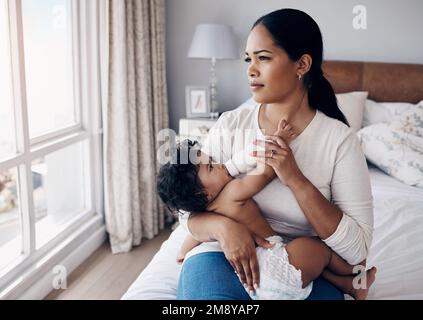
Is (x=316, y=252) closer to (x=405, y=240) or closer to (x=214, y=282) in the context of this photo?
(x=214, y=282)

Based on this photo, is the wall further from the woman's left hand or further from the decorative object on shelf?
the woman's left hand

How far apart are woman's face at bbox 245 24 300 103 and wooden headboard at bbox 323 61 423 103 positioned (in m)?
1.82

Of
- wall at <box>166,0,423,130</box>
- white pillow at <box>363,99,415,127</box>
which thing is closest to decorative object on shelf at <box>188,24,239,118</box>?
wall at <box>166,0,423,130</box>

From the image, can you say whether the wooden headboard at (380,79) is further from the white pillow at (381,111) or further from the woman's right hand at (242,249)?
the woman's right hand at (242,249)

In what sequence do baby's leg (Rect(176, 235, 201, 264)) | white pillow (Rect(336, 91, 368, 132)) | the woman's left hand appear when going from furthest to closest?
white pillow (Rect(336, 91, 368, 132)) → baby's leg (Rect(176, 235, 201, 264)) → the woman's left hand

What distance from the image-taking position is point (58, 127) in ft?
8.07

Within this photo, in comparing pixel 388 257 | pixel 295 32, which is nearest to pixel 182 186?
pixel 295 32

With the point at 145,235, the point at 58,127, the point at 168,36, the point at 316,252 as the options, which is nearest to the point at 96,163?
the point at 58,127

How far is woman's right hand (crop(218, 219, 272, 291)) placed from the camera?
3.09 ft

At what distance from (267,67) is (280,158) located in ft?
0.67

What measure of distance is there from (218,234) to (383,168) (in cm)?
149

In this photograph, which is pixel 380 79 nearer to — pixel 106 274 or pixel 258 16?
pixel 258 16

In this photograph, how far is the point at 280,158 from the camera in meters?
0.91

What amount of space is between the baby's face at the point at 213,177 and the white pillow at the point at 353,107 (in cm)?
159
